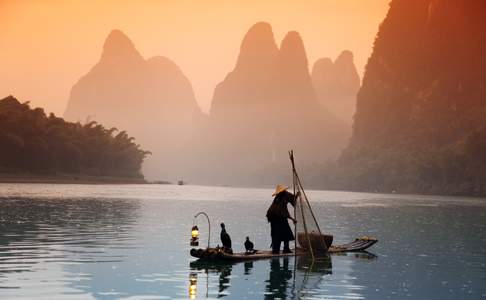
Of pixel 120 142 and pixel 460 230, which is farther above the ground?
Answer: pixel 120 142

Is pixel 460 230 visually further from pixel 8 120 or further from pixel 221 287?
pixel 8 120

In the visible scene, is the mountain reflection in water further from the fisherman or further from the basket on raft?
the fisherman

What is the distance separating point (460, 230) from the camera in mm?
55250

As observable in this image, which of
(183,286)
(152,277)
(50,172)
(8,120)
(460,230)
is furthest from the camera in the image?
(50,172)

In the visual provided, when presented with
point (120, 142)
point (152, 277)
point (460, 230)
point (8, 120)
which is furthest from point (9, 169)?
point (152, 277)

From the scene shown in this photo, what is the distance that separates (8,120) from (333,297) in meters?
106

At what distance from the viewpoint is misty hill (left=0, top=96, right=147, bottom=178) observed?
397ft

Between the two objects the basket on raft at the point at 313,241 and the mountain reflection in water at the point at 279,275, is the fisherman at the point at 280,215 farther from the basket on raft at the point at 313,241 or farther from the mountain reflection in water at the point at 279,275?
the basket on raft at the point at 313,241

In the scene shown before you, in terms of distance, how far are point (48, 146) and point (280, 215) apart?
339 feet

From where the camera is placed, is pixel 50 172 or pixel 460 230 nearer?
pixel 460 230

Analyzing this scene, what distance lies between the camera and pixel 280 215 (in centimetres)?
3147

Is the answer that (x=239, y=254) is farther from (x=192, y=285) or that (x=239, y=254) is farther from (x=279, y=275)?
(x=192, y=285)

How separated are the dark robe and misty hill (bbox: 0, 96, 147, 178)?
91129mm

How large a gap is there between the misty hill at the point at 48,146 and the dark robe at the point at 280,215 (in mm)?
91129
